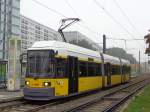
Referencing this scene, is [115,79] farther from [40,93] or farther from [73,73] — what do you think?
[40,93]

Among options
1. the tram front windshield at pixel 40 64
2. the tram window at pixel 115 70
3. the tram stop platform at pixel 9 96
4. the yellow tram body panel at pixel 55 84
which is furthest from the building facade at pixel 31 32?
the tram front windshield at pixel 40 64

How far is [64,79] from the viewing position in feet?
68.4

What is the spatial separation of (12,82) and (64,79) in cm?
694

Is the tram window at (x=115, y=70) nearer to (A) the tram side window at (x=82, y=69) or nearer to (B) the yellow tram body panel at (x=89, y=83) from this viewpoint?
(B) the yellow tram body panel at (x=89, y=83)

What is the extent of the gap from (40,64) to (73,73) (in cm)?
299

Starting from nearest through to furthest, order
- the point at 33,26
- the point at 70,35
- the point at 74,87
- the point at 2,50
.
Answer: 1. the point at 74,87
2. the point at 70,35
3. the point at 2,50
4. the point at 33,26

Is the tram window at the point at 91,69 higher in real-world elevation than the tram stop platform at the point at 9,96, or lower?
higher

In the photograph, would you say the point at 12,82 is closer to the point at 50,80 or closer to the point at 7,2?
the point at 50,80

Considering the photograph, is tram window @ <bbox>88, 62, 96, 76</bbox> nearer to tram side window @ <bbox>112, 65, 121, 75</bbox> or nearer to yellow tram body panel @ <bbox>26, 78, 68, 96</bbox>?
yellow tram body panel @ <bbox>26, 78, 68, 96</bbox>

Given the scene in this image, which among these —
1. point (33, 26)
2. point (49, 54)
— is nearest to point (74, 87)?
point (49, 54)

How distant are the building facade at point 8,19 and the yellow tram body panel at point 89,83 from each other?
61725mm

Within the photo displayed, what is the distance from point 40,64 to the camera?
1998 centimetres

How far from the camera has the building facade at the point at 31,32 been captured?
398 feet

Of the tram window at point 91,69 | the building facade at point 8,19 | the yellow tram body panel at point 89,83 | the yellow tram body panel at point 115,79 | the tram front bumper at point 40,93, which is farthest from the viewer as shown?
the building facade at point 8,19
